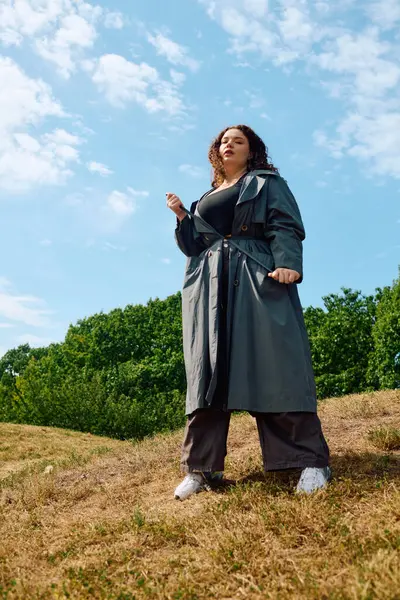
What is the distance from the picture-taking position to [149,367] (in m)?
19.7

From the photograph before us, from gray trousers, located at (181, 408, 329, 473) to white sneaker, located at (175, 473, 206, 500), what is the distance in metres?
0.15

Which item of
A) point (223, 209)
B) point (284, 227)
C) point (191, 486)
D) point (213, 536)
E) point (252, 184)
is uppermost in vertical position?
point (252, 184)

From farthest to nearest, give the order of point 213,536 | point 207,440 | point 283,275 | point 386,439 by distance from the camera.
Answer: point 386,439 < point 207,440 < point 283,275 < point 213,536

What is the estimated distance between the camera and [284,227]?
457cm

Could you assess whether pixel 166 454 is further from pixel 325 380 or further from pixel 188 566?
pixel 325 380

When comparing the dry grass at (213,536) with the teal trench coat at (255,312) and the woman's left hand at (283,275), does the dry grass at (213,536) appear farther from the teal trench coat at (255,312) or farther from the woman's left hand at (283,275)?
the woman's left hand at (283,275)

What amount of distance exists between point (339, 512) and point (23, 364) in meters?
27.3

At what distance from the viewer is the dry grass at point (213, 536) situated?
3055 millimetres

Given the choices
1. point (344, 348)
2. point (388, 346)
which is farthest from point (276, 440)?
point (344, 348)

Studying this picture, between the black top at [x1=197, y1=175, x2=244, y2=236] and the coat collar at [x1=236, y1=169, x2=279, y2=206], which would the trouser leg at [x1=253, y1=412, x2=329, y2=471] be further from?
the coat collar at [x1=236, y1=169, x2=279, y2=206]

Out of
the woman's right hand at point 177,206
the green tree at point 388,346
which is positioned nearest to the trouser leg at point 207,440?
the woman's right hand at point 177,206

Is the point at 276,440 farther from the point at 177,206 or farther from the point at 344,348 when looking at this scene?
the point at 344,348

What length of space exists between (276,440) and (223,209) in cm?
181

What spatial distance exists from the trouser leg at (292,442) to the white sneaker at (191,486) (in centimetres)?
62
